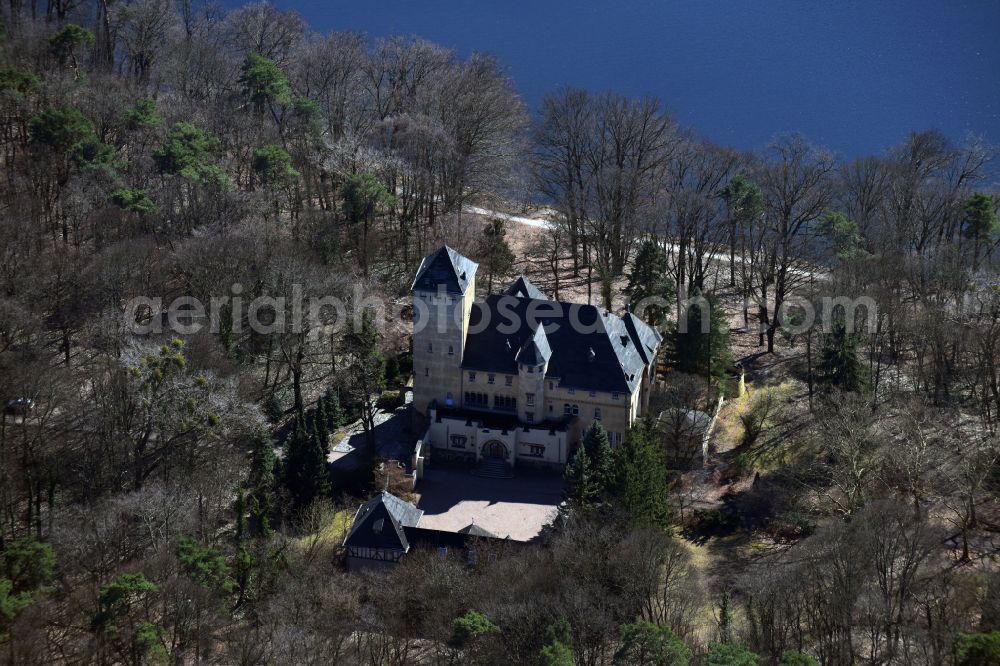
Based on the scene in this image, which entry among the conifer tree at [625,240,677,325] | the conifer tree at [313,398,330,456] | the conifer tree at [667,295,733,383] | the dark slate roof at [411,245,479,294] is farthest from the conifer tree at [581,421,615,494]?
the conifer tree at [625,240,677,325]

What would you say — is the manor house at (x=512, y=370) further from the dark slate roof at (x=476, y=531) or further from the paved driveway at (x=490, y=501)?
the dark slate roof at (x=476, y=531)

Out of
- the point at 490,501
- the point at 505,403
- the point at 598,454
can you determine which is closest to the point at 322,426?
the point at 490,501

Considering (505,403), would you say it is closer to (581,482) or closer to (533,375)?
(533,375)

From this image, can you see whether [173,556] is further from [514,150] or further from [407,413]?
[514,150]

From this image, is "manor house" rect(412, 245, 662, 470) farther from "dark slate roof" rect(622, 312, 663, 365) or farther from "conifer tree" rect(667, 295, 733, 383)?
"conifer tree" rect(667, 295, 733, 383)

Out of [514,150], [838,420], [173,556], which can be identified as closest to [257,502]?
[173,556]

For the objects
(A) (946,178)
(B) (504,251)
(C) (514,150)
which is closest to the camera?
(B) (504,251)

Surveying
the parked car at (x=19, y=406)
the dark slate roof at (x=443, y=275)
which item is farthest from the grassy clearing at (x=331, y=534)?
the parked car at (x=19, y=406)
